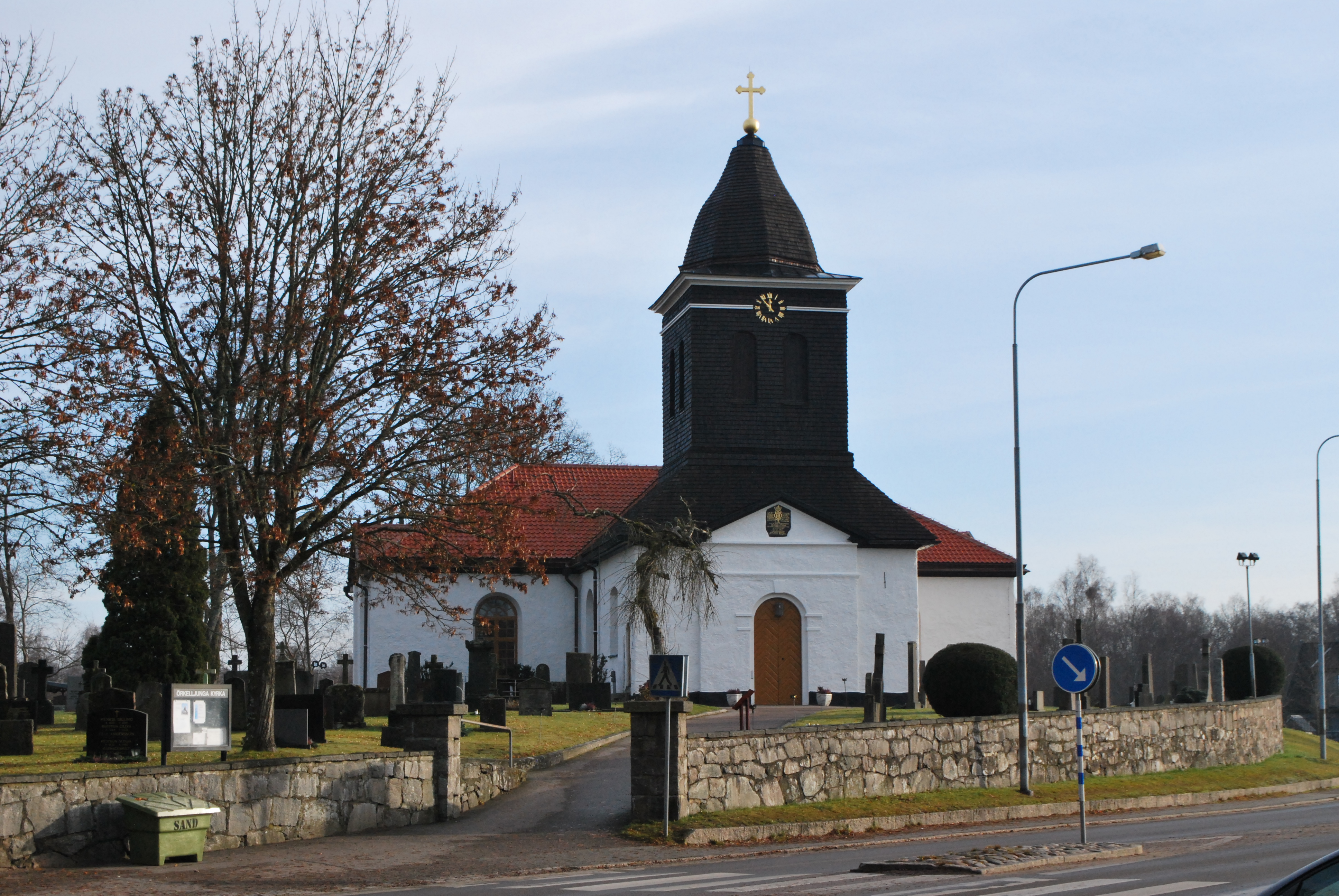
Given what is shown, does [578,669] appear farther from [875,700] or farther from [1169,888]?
[1169,888]

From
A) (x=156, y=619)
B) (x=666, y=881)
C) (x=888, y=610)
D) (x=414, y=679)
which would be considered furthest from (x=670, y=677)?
(x=888, y=610)

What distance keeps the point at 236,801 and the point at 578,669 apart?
17.8 meters

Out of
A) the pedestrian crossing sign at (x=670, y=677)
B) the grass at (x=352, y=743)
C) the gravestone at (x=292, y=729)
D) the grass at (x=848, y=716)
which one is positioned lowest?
the grass at (x=848, y=716)

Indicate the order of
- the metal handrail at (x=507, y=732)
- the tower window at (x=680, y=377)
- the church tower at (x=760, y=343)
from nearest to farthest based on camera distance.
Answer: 1. the metal handrail at (x=507, y=732)
2. the church tower at (x=760, y=343)
3. the tower window at (x=680, y=377)

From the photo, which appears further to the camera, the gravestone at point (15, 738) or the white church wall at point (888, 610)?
the white church wall at point (888, 610)

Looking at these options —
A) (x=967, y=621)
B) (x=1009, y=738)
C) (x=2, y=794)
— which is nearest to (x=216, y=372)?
(x=2, y=794)

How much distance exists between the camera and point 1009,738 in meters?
24.0

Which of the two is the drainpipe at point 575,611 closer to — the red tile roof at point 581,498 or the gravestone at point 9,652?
the red tile roof at point 581,498

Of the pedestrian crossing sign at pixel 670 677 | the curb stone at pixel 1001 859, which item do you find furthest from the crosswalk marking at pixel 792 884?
the pedestrian crossing sign at pixel 670 677

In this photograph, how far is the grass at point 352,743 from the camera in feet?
58.1

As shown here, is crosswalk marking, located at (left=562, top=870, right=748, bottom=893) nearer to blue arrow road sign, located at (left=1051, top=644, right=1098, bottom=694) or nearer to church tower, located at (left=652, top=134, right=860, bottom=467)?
blue arrow road sign, located at (left=1051, top=644, right=1098, bottom=694)

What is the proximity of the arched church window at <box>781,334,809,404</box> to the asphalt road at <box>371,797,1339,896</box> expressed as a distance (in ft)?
78.1

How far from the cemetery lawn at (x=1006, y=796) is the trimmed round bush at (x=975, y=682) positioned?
5.84 ft

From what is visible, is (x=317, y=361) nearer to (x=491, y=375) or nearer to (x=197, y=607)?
(x=491, y=375)
